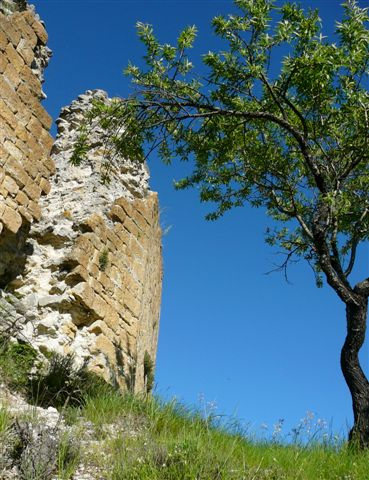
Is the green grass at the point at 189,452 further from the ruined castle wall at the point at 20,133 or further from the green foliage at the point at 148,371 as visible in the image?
the green foliage at the point at 148,371

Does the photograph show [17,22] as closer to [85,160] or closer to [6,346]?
[85,160]

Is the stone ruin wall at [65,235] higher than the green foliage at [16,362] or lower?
higher

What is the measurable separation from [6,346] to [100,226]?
244 cm

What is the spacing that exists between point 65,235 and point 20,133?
64.8 inches

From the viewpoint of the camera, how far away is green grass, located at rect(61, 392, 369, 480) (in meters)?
3.89

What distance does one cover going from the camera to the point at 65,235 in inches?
309

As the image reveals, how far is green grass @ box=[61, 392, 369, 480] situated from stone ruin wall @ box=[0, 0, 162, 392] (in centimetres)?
182

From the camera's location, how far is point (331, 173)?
23.1ft

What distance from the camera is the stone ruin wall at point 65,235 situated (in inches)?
263

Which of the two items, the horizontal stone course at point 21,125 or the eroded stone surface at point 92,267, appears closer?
the horizontal stone course at point 21,125

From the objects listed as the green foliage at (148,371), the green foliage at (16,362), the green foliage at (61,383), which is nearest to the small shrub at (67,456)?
the green foliage at (61,383)

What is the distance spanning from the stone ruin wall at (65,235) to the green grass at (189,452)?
71.7 inches

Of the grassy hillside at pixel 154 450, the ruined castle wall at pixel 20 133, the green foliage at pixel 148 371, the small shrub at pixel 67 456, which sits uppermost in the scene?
the ruined castle wall at pixel 20 133

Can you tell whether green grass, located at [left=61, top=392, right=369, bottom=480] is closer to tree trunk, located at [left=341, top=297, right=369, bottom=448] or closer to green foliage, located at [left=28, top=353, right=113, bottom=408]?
green foliage, located at [left=28, top=353, right=113, bottom=408]
